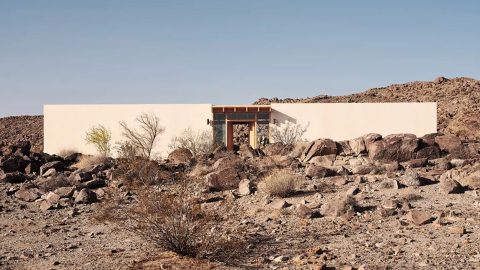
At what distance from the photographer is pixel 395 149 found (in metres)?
21.4

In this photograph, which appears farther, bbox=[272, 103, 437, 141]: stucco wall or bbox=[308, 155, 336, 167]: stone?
bbox=[272, 103, 437, 141]: stucco wall

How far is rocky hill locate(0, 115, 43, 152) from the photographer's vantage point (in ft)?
178

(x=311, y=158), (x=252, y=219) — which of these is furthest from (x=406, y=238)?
(x=311, y=158)

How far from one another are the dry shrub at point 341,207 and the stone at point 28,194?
9490mm

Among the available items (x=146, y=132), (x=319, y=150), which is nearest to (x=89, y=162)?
(x=146, y=132)

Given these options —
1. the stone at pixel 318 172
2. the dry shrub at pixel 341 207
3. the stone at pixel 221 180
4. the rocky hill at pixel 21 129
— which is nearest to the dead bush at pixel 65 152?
the stone at pixel 221 180

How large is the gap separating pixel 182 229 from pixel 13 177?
43.8 feet

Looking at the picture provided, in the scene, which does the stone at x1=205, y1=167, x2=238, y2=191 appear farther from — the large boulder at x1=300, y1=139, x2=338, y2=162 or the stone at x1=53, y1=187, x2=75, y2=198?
the large boulder at x1=300, y1=139, x2=338, y2=162

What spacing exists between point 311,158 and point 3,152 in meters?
14.5

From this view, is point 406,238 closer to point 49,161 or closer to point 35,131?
point 49,161

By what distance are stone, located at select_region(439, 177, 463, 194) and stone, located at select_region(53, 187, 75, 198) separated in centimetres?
1047

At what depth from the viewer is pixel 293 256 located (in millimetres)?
10195

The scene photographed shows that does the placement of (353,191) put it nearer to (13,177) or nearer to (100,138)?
(13,177)

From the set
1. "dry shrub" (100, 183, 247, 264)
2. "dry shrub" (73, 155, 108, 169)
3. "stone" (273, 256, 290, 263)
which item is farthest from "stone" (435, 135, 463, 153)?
"stone" (273, 256, 290, 263)
